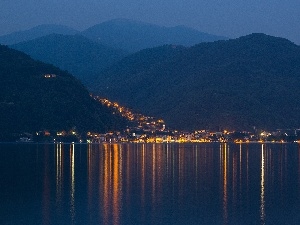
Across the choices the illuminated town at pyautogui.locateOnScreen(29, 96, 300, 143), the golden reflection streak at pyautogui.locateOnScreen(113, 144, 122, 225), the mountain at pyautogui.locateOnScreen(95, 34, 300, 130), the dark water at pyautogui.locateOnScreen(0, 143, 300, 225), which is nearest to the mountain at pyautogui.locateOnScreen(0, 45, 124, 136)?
the illuminated town at pyautogui.locateOnScreen(29, 96, 300, 143)

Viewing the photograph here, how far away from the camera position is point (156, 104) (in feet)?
493

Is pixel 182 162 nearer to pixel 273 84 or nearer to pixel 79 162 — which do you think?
pixel 79 162

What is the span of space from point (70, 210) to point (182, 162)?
32.7 m

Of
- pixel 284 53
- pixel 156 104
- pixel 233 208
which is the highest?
pixel 284 53

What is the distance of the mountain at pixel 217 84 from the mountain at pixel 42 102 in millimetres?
23839

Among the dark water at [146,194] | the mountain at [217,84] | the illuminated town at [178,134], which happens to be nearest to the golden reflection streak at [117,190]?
the dark water at [146,194]

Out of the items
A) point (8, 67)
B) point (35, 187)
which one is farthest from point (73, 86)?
point (35, 187)

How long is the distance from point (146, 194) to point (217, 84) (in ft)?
355

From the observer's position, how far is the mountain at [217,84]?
131875 millimetres

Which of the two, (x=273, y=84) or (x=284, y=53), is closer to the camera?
(x=273, y=84)

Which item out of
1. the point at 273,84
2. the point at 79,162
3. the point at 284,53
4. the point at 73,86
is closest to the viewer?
the point at 79,162

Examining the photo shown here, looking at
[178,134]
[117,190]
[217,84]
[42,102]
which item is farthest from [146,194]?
[217,84]

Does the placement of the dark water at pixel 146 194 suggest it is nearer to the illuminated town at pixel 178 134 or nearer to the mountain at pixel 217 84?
the illuminated town at pixel 178 134

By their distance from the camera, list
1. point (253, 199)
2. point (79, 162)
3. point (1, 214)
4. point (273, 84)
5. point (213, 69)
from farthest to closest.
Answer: point (213, 69) < point (273, 84) < point (79, 162) < point (253, 199) < point (1, 214)
